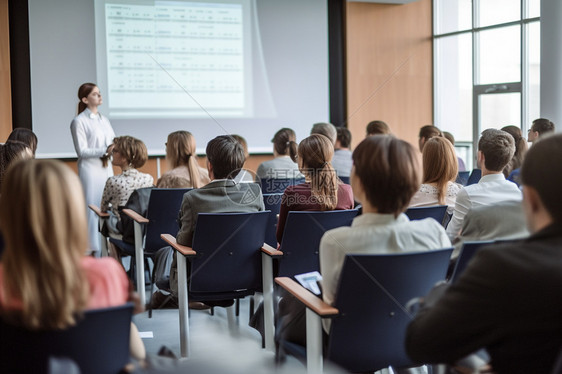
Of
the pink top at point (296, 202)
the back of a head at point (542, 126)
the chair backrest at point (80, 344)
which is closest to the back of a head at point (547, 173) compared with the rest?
the chair backrest at point (80, 344)

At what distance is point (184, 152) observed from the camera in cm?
450

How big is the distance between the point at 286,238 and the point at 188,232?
0.55m

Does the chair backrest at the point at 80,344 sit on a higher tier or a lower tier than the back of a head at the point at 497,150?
lower

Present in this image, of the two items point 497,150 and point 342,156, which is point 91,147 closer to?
point 342,156

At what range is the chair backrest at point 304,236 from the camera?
3201 mm

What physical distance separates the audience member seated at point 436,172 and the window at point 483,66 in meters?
5.28

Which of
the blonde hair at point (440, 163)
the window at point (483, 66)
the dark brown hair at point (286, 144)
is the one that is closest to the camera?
the blonde hair at point (440, 163)

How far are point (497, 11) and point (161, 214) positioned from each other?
6.54 meters

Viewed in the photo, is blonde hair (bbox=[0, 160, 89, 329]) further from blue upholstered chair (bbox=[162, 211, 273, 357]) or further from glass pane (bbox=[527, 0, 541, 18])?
glass pane (bbox=[527, 0, 541, 18])

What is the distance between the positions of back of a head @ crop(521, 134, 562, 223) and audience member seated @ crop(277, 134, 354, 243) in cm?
196

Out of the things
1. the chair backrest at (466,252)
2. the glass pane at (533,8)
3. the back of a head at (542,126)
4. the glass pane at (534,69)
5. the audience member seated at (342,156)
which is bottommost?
the chair backrest at (466,252)

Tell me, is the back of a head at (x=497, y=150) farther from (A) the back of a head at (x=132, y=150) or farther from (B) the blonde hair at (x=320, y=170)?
(A) the back of a head at (x=132, y=150)

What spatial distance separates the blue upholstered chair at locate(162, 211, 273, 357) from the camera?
3166 millimetres

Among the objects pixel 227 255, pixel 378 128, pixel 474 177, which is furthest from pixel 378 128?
pixel 227 255
